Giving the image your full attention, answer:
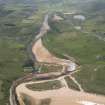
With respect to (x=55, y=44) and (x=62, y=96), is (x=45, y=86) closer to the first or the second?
(x=62, y=96)

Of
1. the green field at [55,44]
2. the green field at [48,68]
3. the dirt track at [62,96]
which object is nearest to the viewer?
the dirt track at [62,96]

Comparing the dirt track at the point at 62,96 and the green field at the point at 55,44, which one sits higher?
the dirt track at the point at 62,96

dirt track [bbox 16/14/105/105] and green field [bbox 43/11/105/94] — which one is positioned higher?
dirt track [bbox 16/14/105/105]

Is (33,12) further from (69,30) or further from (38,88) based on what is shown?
(38,88)

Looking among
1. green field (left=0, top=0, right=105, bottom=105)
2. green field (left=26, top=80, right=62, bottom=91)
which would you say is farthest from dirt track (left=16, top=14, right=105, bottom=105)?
green field (left=0, top=0, right=105, bottom=105)

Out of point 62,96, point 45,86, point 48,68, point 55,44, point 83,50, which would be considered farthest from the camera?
point 55,44

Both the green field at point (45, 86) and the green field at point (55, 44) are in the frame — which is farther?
the green field at point (55, 44)

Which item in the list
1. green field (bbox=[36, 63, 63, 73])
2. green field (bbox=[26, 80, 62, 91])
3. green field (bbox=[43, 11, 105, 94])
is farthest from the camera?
green field (bbox=[36, 63, 63, 73])

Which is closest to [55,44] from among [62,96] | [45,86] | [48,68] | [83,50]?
[83,50]

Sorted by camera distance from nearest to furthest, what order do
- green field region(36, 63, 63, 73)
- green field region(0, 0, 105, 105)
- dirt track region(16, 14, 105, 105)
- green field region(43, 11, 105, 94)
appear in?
dirt track region(16, 14, 105, 105) → green field region(43, 11, 105, 94) → green field region(0, 0, 105, 105) → green field region(36, 63, 63, 73)

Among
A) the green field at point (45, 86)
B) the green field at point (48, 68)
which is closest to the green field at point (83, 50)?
the green field at point (45, 86)

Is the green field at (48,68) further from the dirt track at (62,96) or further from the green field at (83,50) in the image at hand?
the dirt track at (62,96)

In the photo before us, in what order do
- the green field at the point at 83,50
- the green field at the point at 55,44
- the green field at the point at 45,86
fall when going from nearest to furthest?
the green field at the point at 45,86
the green field at the point at 83,50
the green field at the point at 55,44

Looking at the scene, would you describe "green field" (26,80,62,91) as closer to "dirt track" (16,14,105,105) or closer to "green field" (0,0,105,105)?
"dirt track" (16,14,105,105)
